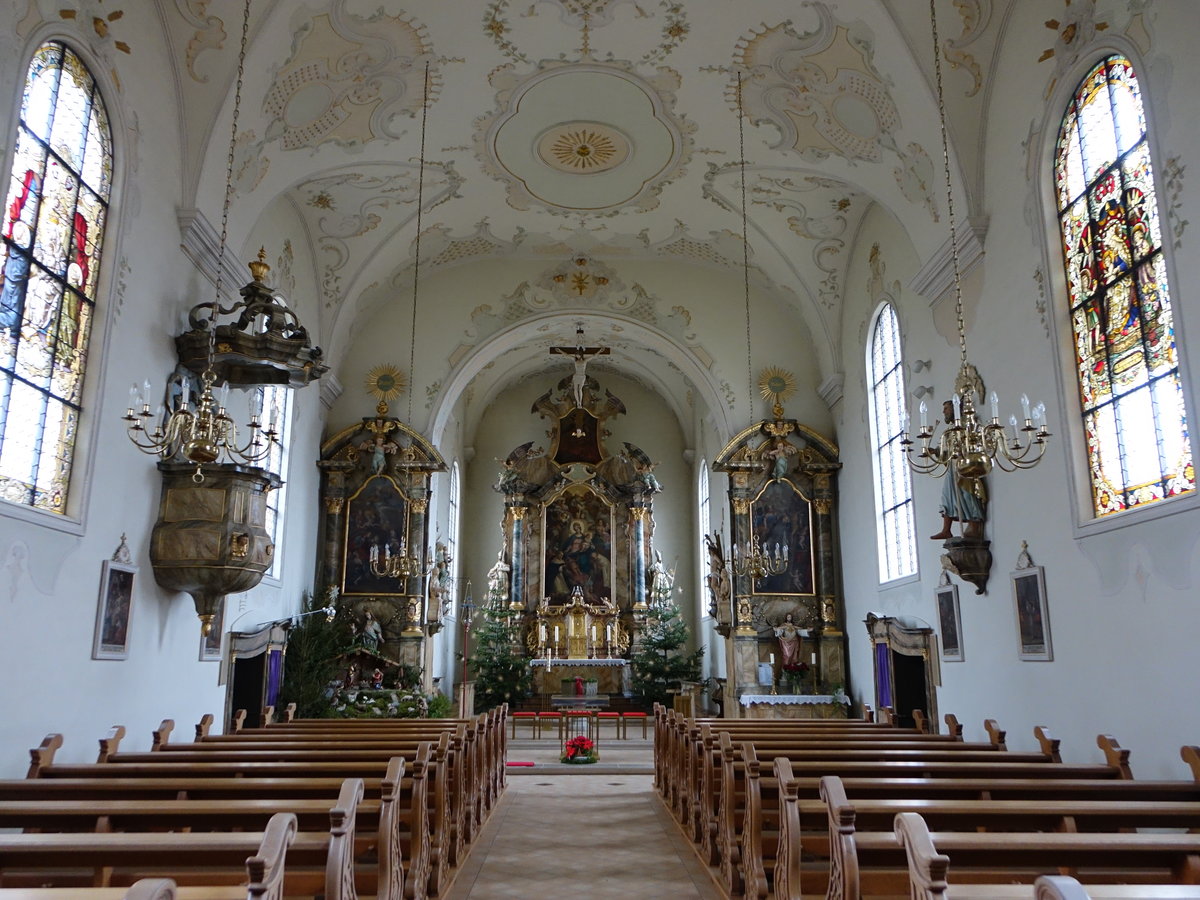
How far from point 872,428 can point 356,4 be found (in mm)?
9358

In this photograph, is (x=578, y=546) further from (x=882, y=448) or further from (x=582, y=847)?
(x=582, y=847)

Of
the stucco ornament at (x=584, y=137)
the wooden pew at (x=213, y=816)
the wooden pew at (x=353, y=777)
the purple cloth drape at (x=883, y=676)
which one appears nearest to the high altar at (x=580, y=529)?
the stucco ornament at (x=584, y=137)

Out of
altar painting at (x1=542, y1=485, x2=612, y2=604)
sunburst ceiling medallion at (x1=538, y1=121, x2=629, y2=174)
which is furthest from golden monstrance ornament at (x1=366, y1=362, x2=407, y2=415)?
altar painting at (x1=542, y1=485, x2=612, y2=604)

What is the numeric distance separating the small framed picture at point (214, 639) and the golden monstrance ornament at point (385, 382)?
21.4ft

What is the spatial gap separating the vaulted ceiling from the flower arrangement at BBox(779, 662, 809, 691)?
511cm

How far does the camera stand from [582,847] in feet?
26.0

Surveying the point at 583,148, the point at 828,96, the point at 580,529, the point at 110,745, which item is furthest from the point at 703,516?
the point at 110,745

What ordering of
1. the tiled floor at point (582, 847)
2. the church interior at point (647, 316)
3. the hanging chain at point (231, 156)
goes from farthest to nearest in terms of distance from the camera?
1. the hanging chain at point (231, 156)
2. the church interior at point (647, 316)
3. the tiled floor at point (582, 847)

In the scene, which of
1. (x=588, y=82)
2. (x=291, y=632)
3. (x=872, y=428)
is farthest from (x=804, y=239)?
(x=291, y=632)

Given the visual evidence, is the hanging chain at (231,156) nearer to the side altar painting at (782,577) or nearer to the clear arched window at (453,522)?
the side altar painting at (782,577)

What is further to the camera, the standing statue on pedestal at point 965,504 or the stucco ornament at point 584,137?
the stucco ornament at point 584,137

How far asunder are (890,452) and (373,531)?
8813 millimetres

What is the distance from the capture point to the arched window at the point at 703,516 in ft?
71.4

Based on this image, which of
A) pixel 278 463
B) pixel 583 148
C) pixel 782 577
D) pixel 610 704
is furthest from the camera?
pixel 610 704
